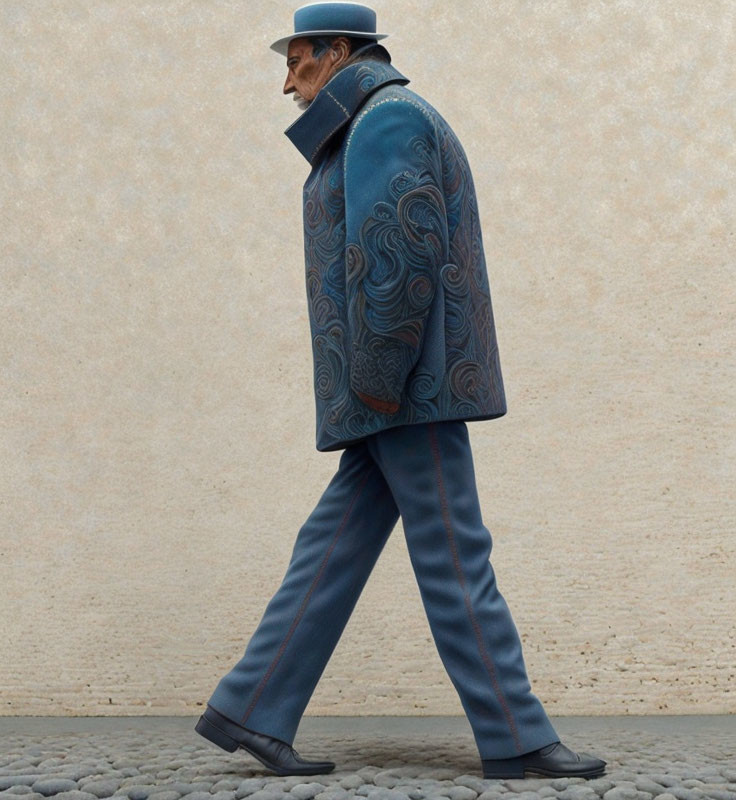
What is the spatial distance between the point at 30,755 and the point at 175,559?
1.04 metres

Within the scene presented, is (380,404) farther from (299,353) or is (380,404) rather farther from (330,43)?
(299,353)

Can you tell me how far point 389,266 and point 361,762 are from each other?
960mm

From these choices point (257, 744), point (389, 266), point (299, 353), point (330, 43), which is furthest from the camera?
point (299, 353)

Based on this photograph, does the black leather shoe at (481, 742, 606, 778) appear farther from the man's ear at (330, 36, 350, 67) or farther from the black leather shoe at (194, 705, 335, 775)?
the man's ear at (330, 36, 350, 67)

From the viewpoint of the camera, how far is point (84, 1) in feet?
11.6

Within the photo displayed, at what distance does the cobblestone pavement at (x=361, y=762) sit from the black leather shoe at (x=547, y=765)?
0.7 inches

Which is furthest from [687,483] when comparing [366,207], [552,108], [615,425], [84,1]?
[84,1]

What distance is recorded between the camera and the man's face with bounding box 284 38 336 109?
208 centimetres

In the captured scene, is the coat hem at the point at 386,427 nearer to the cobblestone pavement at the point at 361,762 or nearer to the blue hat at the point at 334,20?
the cobblestone pavement at the point at 361,762

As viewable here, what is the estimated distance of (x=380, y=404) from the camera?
6.22 feet

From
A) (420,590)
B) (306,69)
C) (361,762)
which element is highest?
(306,69)

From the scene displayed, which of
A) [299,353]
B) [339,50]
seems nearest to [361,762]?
[339,50]

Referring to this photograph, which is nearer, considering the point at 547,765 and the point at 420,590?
the point at 547,765

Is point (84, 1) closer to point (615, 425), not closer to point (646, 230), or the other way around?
point (646, 230)
